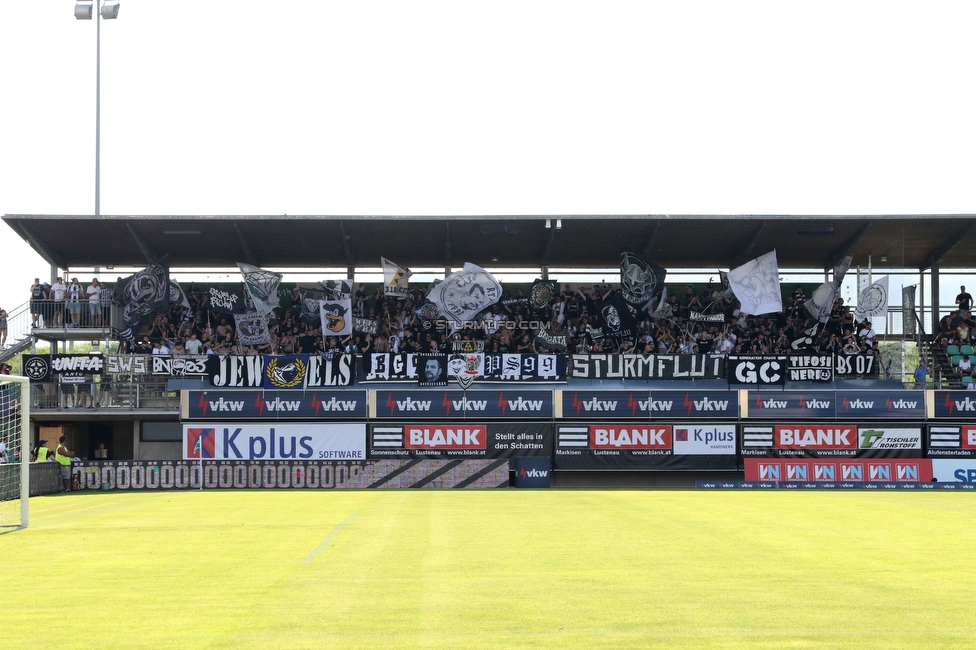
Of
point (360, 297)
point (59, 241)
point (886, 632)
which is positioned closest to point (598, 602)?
point (886, 632)

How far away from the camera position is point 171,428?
3831 cm

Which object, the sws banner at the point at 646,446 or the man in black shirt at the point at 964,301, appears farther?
the man in black shirt at the point at 964,301


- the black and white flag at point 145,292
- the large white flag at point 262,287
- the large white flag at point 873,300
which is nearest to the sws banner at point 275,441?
the large white flag at point 262,287

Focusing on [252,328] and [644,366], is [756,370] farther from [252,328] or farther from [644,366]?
[252,328]

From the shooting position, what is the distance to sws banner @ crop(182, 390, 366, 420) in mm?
35156

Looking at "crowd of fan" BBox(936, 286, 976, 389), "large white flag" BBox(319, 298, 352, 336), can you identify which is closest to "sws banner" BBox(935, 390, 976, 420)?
"crowd of fan" BBox(936, 286, 976, 389)

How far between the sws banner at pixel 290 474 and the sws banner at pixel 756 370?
9.56 metres

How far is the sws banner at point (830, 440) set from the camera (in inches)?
1379

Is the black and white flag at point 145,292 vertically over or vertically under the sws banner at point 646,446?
over

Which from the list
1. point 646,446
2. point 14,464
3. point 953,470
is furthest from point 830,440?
point 14,464

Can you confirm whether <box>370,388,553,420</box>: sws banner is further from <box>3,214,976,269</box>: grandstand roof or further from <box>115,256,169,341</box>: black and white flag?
<box>115,256,169,341</box>: black and white flag

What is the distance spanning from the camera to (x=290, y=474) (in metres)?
32.8

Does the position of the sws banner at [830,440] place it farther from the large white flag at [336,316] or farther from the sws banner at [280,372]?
the large white flag at [336,316]
